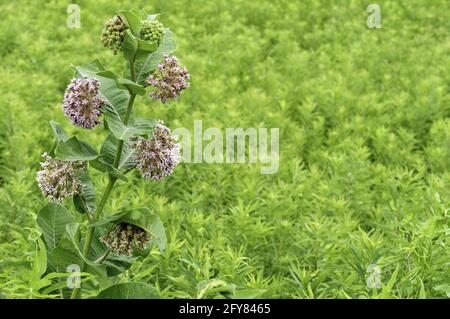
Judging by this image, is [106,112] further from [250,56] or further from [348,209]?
[250,56]

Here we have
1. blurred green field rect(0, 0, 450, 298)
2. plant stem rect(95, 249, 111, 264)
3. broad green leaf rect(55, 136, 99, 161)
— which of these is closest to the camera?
broad green leaf rect(55, 136, 99, 161)

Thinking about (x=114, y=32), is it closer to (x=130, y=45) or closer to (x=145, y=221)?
(x=130, y=45)

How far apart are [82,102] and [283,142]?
3.76m

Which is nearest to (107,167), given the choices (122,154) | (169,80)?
(122,154)

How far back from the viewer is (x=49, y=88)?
6.51 meters

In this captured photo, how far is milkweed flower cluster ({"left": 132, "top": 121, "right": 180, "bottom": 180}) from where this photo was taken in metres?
2.10

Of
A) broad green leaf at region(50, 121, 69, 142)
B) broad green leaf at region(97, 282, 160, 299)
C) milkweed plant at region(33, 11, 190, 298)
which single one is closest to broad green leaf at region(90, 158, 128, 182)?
milkweed plant at region(33, 11, 190, 298)

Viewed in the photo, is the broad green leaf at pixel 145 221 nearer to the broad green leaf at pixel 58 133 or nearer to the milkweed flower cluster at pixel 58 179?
the milkweed flower cluster at pixel 58 179

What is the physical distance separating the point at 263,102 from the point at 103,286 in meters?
4.24

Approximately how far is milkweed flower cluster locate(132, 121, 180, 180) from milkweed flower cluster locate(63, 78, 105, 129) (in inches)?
7.1

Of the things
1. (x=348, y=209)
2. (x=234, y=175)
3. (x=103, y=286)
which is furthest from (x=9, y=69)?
(x=103, y=286)

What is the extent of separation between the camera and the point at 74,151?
6.95 feet

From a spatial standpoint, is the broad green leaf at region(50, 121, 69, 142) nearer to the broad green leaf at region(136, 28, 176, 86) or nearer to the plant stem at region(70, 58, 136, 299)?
the plant stem at region(70, 58, 136, 299)

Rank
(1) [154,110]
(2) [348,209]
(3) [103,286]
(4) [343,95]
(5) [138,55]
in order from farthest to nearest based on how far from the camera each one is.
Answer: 1. (4) [343,95]
2. (1) [154,110]
3. (2) [348,209]
4. (3) [103,286]
5. (5) [138,55]
